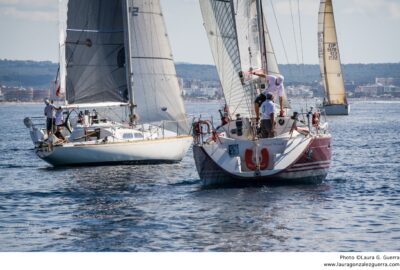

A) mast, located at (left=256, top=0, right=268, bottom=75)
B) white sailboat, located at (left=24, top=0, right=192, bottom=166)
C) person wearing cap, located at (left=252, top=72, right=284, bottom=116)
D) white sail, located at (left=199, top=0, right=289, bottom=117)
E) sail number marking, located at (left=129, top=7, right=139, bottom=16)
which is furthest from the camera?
sail number marking, located at (left=129, top=7, right=139, bottom=16)

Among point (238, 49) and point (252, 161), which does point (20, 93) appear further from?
point (252, 161)

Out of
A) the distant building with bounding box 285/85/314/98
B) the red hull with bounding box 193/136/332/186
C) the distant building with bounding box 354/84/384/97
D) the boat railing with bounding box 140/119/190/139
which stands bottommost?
the red hull with bounding box 193/136/332/186

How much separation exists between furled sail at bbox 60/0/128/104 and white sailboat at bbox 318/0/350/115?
101 ft

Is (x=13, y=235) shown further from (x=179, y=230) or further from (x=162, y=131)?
(x=162, y=131)

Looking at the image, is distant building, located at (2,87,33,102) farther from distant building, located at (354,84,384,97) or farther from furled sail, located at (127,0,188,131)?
distant building, located at (354,84,384,97)

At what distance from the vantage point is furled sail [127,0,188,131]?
88.7ft

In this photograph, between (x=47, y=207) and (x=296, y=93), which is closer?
(x=47, y=207)

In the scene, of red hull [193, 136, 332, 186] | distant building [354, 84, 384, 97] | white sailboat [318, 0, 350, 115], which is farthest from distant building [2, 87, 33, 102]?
white sailboat [318, 0, 350, 115]

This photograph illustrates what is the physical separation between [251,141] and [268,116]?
75 centimetres

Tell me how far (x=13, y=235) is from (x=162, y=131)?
11980 millimetres
